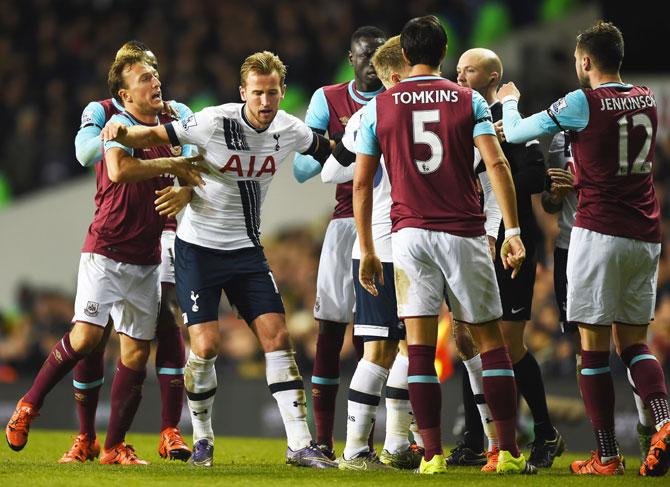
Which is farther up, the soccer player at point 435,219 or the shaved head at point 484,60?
the shaved head at point 484,60

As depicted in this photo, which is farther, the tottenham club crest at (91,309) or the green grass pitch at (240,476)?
the tottenham club crest at (91,309)

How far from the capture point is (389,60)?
689cm

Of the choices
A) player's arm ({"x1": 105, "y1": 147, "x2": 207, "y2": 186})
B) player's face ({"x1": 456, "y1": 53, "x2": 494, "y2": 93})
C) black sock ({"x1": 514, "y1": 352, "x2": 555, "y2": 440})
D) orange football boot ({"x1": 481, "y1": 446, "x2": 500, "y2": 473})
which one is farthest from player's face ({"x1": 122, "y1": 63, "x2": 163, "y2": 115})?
orange football boot ({"x1": 481, "y1": 446, "x2": 500, "y2": 473})

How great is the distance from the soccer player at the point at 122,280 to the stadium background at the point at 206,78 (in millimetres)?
5826

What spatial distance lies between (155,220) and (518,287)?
2.24m

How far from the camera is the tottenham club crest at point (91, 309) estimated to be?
24.0ft

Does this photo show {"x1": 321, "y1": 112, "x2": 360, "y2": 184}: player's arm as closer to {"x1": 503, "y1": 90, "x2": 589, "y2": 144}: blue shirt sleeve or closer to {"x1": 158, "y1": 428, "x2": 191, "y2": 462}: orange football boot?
{"x1": 503, "y1": 90, "x2": 589, "y2": 144}: blue shirt sleeve

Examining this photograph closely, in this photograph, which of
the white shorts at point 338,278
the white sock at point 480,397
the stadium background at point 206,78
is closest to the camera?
the white sock at point 480,397

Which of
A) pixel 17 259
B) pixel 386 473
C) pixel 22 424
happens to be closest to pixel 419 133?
pixel 386 473

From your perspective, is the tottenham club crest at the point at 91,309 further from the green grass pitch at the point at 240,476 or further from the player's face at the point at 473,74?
the player's face at the point at 473,74

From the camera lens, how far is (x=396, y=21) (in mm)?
15750

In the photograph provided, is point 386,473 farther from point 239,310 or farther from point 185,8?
point 185,8

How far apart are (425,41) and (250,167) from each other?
1.28 m

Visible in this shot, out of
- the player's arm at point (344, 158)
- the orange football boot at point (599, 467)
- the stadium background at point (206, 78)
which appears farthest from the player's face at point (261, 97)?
the stadium background at point (206, 78)
